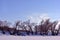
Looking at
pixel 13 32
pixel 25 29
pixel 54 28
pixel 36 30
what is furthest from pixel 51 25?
pixel 13 32

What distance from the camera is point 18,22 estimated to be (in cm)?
4466

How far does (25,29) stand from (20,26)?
1.63 meters

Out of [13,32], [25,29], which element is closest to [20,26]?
[25,29]

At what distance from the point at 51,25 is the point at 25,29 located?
24.3 feet

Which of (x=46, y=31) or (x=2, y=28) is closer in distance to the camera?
(x=2, y=28)

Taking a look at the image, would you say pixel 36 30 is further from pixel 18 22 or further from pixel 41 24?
pixel 18 22

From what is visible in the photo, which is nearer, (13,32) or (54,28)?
(13,32)

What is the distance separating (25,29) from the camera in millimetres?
45625

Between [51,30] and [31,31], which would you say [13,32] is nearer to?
[31,31]

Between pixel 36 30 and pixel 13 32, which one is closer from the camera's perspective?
pixel 13 32

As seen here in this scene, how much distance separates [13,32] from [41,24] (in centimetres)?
883

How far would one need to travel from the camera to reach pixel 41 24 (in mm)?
46281

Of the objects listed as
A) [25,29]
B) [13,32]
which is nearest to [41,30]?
[25,29]

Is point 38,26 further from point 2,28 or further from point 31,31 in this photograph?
point 2,28
